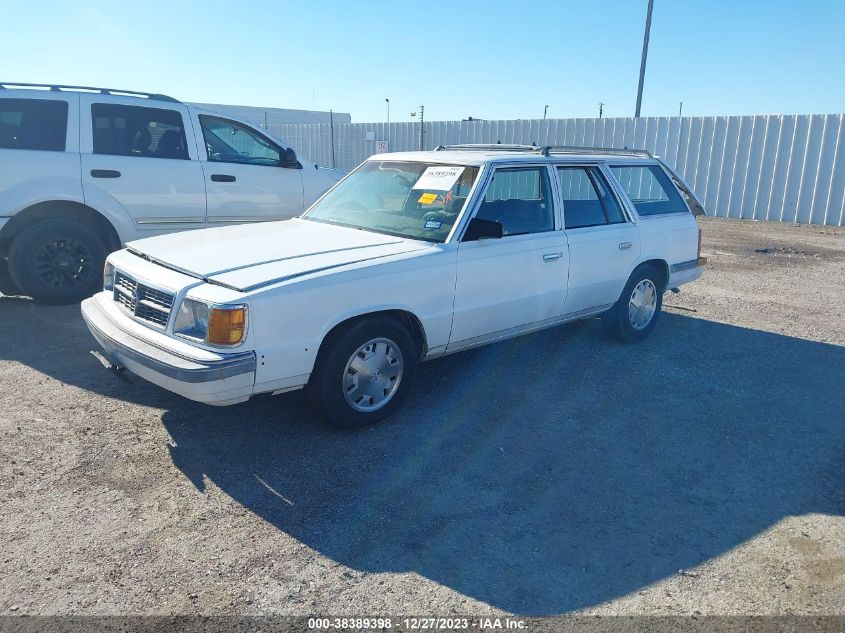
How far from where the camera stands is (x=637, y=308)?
6.31m

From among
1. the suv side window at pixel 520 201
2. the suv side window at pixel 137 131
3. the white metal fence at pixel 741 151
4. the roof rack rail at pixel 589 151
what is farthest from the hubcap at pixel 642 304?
the white metal fence at pixel 741 151

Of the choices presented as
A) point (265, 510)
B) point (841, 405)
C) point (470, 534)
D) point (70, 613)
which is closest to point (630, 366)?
point (841, 405)

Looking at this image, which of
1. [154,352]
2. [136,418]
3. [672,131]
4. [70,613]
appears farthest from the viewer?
[672,131]

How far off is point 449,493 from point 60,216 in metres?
4.99

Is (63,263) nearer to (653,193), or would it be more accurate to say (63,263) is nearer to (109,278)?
(109,278)

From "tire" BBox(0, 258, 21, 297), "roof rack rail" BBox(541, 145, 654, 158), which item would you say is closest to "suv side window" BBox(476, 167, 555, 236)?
"roof rack rail" BBox(541, 145, 654, 158)

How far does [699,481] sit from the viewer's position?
12.6 feet

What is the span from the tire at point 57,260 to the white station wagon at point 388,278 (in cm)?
219

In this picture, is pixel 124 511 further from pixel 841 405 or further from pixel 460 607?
pixel 841 405

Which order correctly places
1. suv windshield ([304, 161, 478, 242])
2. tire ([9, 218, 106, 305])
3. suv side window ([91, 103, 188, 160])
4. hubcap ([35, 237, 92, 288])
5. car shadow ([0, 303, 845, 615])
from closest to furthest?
car shadow ([0, 303, 845, 615]), suv windshield ([304, 161, 478, 242]), tire ([9, 218, 106, 305]), hubcap ([35, 237, 92, 288]), suv side window ([91, 103, 188, 160])

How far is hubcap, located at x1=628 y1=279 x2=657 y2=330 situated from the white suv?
4.01 metres

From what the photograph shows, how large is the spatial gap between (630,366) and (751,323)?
2221mm

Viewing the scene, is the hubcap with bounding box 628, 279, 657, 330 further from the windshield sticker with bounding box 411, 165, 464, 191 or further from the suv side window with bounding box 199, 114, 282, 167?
the suv side window with bounding box 199, 114, 282, 167

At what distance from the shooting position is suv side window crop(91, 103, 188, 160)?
6.90 meters
